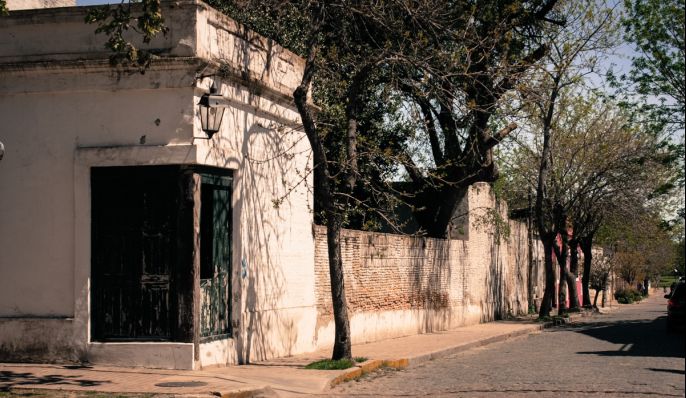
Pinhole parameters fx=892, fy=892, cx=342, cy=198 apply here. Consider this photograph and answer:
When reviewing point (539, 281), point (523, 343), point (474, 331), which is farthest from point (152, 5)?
point (539, 281)

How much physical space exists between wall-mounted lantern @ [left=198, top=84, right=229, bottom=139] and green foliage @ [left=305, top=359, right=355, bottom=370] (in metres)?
4.06

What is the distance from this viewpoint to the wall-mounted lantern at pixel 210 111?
13.2 meters

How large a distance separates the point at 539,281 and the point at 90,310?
34257 millimetres

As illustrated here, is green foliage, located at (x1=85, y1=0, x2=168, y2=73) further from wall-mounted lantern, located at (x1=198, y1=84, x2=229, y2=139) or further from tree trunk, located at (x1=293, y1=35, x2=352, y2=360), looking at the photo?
tree trunk, located at (x1=293, y1=35, x2=352, y2=360)

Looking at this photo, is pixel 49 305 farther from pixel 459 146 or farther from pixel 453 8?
pixel 459 146

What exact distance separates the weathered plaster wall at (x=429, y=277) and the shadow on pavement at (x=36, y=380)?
7219 mm

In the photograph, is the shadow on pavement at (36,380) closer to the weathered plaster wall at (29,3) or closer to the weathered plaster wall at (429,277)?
the weathered plaster wall at (429,277)

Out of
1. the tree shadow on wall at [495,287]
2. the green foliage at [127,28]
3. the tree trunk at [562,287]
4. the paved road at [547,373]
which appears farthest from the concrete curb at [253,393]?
the tree trunk at [562,287]

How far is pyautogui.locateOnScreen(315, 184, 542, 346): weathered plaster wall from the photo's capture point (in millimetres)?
20156

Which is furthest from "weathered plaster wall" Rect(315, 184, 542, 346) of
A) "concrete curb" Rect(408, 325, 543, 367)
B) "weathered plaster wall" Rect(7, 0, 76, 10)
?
"weathered plaster wall" Rect(7, 0, 76, 10)

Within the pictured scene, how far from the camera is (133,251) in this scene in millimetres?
13406

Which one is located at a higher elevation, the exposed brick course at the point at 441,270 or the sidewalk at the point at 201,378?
the exposed brick course at the point at 441,270

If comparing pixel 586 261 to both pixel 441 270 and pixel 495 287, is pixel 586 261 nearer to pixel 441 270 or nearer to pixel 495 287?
pixel 495 287

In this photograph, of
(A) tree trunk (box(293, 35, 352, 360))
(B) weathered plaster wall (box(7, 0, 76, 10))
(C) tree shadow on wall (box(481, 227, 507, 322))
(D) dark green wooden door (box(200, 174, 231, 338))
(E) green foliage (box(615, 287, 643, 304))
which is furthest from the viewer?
(E) green foliage (box(615, 287, 643, 304))
